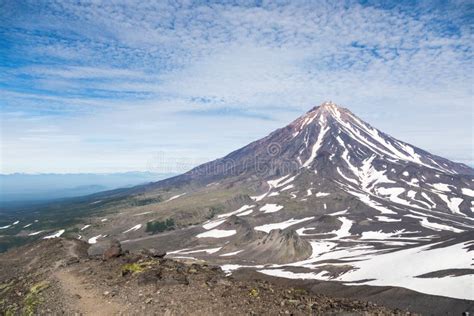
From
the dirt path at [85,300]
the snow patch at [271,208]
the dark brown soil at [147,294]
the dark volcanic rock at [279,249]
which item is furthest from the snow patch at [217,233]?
the dirt path at [85,300]

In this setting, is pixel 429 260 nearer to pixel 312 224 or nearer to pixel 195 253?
pixel 195 253

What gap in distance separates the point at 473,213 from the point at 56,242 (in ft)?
657

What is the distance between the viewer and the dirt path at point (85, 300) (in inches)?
766

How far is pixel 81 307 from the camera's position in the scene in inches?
788

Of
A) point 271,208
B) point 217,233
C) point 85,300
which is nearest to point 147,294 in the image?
point 85,300

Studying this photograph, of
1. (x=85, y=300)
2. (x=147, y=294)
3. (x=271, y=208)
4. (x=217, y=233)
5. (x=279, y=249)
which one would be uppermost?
(x=147, y=294)

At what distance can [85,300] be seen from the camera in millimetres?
20797

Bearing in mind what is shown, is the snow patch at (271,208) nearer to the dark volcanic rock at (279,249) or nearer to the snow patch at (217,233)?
the snow patch at (217,233)

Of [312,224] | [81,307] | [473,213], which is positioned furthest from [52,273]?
[473,213]

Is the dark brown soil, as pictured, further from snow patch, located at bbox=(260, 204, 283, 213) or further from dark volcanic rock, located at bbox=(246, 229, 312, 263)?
snow patch, located at bbox=(260, 204, 283, 213)

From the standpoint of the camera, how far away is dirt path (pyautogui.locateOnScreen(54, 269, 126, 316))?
63.8 ft

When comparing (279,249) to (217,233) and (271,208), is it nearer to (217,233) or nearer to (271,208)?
(217,233)

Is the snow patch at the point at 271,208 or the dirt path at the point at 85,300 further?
the snow patch at the point at 271,208

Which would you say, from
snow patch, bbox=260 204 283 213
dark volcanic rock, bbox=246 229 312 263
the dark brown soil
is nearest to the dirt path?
the dark brown soil
